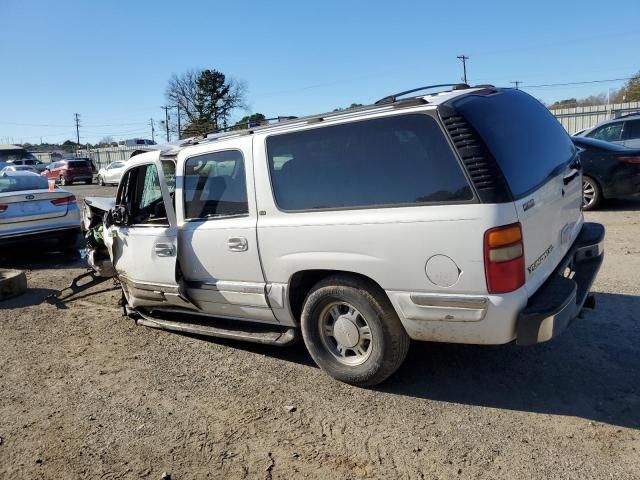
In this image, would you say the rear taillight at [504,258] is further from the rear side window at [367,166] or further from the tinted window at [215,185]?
the tinted window at [215,185]

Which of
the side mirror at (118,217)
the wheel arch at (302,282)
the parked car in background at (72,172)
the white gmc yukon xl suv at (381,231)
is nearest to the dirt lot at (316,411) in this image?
the white gmc yukon xl suv at (381,231)

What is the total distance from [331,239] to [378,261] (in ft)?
1.26

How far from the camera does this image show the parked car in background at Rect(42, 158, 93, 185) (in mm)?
32062

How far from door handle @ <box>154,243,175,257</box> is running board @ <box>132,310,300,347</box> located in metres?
0.72

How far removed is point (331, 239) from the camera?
3.56m

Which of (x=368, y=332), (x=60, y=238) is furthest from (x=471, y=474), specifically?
(x=60, y=238)

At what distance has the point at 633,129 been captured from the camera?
1145 cm

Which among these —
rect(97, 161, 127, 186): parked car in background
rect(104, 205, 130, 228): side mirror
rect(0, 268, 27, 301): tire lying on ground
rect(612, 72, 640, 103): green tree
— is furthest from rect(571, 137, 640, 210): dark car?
rect(612, 72, 640, 103): green tree

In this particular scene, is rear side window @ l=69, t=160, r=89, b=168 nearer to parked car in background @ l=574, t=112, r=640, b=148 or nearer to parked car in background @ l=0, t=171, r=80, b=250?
parked car in background @ l=0, t=171, r=80, b=250

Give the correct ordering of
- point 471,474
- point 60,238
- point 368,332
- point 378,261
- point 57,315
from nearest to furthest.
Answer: point 471,474 < point 378,261 < point 368,332 < point 57,315 < point 60,238

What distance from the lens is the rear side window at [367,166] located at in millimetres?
3168

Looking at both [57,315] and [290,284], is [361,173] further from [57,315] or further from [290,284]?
[57,315]

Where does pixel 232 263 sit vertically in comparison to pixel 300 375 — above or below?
above

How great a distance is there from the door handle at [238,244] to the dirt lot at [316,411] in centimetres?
101
